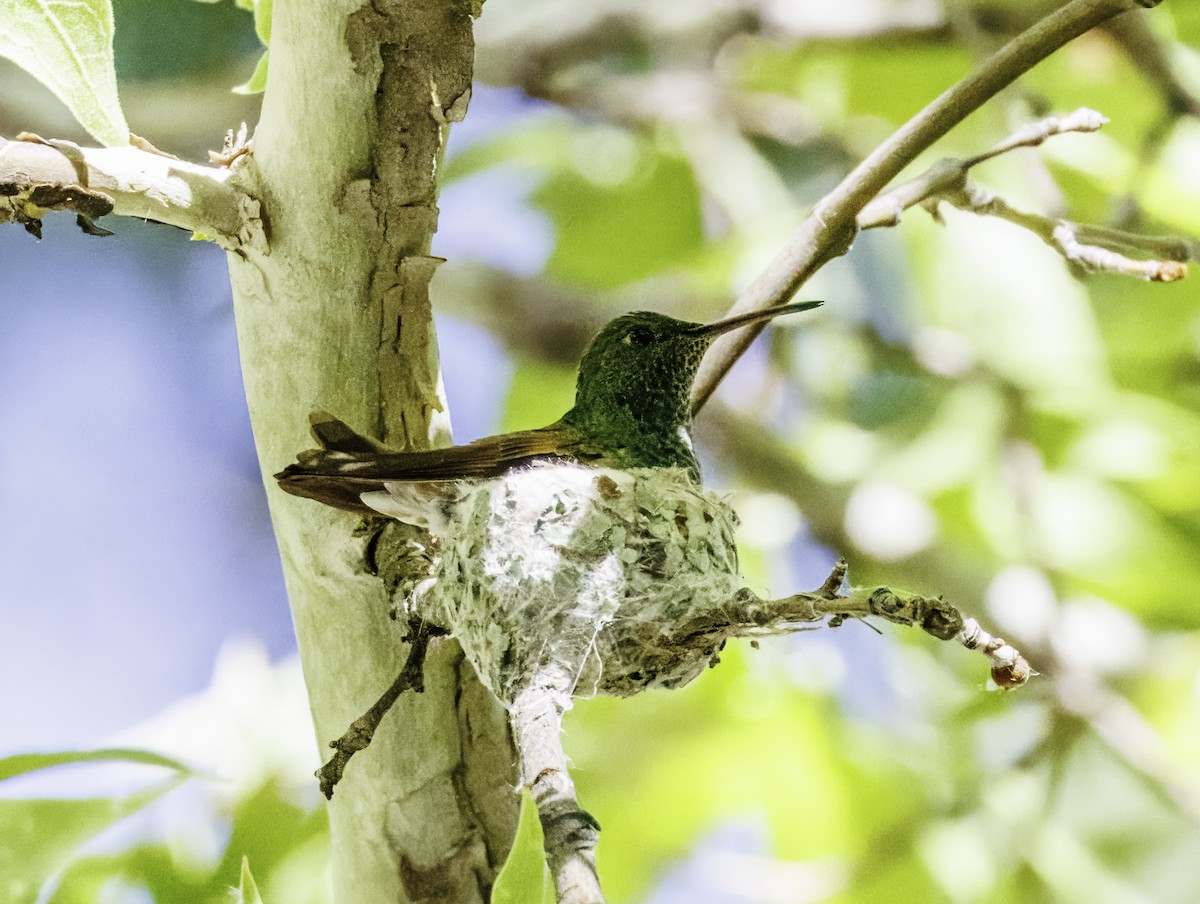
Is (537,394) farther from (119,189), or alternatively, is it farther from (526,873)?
(526,873)

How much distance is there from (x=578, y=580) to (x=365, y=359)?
0.40m

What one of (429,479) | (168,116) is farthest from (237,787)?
(168,116)

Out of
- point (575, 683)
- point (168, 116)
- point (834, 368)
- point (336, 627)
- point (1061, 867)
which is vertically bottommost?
point (1061, 867)

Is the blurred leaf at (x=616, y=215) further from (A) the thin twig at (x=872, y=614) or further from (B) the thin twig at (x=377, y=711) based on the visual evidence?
(A) the thin twig at (x=872, y=614)

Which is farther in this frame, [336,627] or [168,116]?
[168,116]

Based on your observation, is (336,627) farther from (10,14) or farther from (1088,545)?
(1088,545)

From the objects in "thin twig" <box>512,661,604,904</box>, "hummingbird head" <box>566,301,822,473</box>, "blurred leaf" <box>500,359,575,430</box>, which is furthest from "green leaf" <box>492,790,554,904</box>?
"blurred leaf" <box>500,359,575,430</box>

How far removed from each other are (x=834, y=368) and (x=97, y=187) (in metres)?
2.13

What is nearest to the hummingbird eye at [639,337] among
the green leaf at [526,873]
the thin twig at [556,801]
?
the thin twig at [556,801]

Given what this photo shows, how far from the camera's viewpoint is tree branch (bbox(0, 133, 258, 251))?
42.9 inches

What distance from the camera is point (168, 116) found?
266cm

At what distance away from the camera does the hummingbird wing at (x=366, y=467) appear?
129cm

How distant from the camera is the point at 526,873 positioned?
0.93 m

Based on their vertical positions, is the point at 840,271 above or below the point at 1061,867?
above
